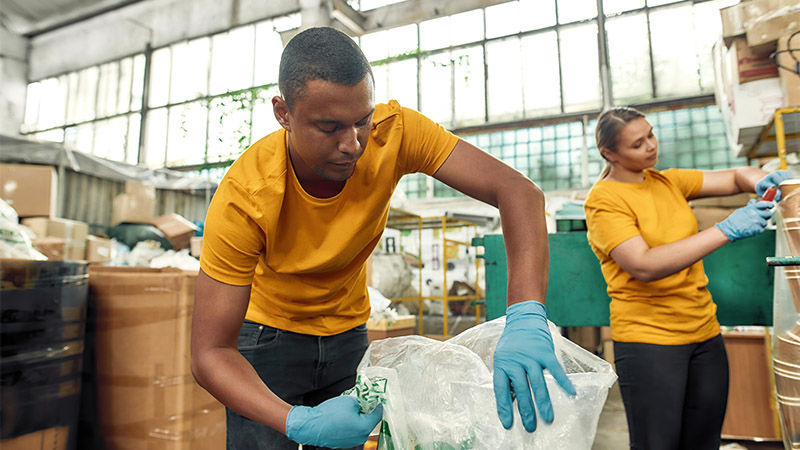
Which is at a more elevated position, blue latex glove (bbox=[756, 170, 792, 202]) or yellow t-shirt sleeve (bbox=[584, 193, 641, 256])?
blue latex glove (bbox=[756, 170, 792, 202])

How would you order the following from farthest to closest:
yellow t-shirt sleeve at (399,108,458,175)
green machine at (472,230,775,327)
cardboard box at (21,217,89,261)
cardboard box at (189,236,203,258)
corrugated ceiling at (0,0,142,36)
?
cardboard box at (189,236,203,258)
cardboard box at (21,217,89,261)
corrugated ceiling at (0,0,142,36)
green machine at (472,230,775,327)
yellow t-shirt sleeve at (399,108,458,175)

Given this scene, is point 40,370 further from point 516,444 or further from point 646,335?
point 646,335

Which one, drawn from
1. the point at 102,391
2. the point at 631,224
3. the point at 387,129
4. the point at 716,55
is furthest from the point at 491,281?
the point at 716,55

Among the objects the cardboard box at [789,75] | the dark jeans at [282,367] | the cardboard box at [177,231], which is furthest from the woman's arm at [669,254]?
the cardboard box at [177,231]

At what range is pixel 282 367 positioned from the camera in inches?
39.1

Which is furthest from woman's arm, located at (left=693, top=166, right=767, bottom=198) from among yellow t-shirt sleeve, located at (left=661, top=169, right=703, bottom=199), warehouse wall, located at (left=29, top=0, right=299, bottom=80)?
warehouse wall, located at (left=29, top=0, right=299, bottom=80)

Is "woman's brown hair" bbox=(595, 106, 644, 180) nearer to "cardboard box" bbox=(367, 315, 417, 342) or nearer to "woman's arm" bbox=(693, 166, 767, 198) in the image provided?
"woman's arm" bbox=(693, 166, 767, 198)

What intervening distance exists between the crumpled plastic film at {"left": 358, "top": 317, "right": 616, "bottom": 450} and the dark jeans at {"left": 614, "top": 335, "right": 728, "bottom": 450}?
2.09 feet

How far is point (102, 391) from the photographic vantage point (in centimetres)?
183

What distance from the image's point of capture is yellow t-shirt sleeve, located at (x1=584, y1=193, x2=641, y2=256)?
1260mm

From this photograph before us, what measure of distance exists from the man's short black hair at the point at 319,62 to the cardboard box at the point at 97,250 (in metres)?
3.75

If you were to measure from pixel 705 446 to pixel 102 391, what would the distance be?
6.85 ft

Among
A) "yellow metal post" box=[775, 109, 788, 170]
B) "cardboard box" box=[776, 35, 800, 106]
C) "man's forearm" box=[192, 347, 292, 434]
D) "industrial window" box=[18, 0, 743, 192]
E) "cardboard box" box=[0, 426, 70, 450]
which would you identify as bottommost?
"cardboard box" box=[0, 426, 70, 450]

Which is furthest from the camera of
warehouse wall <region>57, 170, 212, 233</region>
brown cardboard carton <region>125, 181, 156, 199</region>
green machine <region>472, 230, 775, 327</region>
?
brown cardboard carton <region>125, 181, 156, 199</region>
